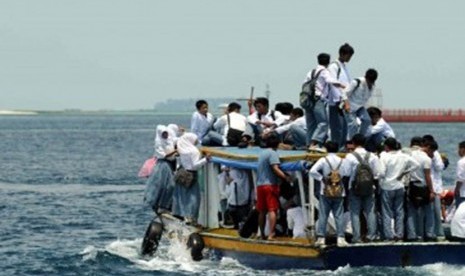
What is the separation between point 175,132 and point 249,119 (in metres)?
1.53

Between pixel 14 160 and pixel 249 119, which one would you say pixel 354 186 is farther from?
pixel 14 160

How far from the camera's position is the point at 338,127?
2684 centimetres

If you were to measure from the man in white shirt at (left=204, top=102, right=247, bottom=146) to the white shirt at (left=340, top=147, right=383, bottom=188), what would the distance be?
15.9 ft

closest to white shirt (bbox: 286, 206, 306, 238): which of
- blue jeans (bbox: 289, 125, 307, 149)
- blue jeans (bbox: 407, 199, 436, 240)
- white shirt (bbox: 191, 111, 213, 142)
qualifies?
blue jeans (bbox: 407, 199, 436, 240)

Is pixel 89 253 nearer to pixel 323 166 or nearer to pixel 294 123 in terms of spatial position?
pixel 294 123

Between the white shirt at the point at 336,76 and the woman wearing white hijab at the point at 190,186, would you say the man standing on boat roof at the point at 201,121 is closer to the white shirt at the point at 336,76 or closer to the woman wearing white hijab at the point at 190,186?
the woman wearing white hijab at the point at 190,186

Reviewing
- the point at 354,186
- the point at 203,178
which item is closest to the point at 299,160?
the point at 354,186

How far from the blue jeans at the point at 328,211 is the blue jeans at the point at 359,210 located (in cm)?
21

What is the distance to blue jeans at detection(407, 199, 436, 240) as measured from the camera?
25344 millimetres

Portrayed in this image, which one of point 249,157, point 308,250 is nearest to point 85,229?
point 249,157

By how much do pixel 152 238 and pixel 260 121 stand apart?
325 centimetres

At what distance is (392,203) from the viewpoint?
2519cm

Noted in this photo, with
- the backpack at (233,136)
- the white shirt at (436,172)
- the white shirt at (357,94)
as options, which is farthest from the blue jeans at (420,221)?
the backpack at (233,136)

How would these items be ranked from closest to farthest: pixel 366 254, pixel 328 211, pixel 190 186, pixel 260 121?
1. pixel 366 254
2. pixel 328 211
3. pixel 190 186
4. pixel 260 121
